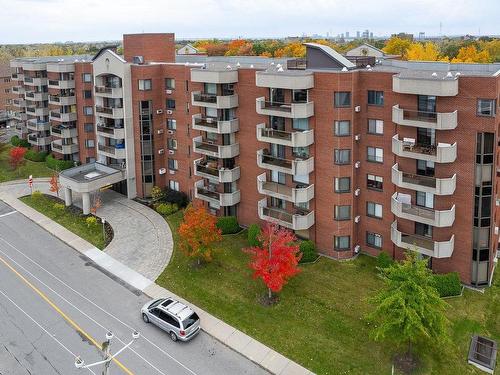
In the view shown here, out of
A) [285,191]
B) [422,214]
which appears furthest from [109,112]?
[422,214]

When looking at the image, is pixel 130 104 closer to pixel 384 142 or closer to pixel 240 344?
pixel 384 142

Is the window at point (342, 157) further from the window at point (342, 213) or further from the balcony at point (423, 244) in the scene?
the balcony at point (423, 244)

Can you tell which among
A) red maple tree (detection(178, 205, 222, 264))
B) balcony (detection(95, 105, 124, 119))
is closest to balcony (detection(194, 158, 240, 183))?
red maple tree (detection(178, 205, 222, 264))

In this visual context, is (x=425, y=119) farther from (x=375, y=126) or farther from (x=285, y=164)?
(x=285, y=164)

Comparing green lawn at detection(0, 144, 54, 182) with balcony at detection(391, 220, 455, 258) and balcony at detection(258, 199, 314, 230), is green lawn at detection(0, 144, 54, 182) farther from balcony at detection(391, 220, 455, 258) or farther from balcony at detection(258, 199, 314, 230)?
balcony at detection(391, 220, 455, 258)

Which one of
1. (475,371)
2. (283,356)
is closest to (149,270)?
(283,356)
